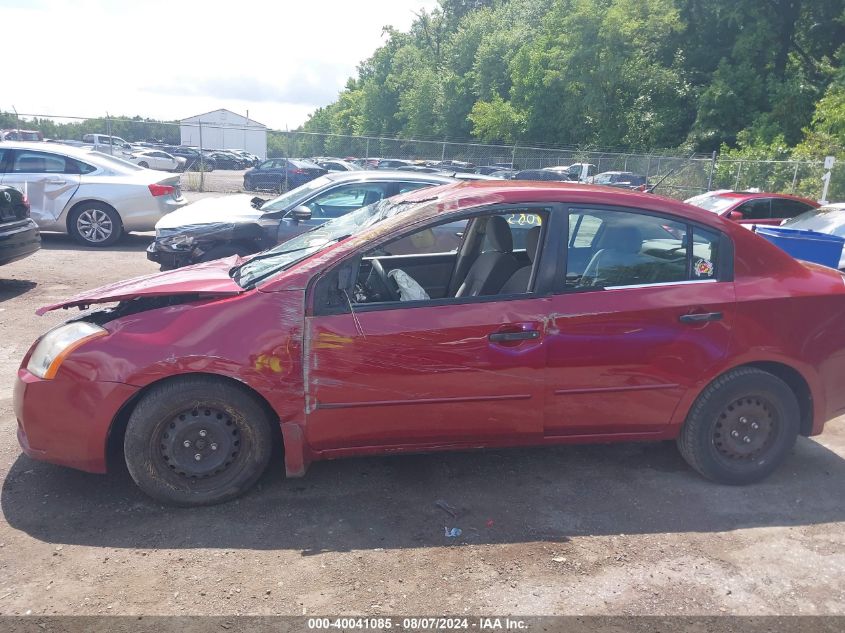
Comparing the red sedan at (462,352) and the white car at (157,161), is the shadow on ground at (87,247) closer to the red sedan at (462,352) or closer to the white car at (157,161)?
the red sedan at (462,352)

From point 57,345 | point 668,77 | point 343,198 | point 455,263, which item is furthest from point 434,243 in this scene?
point 668,77

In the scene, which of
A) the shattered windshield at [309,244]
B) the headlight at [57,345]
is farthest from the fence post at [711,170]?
the headlight at [57,345]

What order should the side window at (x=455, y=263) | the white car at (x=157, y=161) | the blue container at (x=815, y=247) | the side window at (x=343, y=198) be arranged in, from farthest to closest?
the white car at (x=157, y=161), the side window at (x=343, y=198), the blue container at (x=815, y=247), the side window at (x=455, y=263)

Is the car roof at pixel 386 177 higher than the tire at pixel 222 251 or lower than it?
higher

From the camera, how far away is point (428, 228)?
3.68m

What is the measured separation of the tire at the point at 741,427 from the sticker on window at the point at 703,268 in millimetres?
581

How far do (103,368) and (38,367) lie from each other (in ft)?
1.40

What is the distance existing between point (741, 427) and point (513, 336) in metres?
1.53

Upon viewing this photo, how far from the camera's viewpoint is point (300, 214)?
7863 mm

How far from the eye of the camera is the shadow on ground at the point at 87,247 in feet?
36.7

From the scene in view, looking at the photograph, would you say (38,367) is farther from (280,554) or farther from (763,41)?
(763,41)

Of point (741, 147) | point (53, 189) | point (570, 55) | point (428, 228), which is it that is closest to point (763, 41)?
point (741, 147)

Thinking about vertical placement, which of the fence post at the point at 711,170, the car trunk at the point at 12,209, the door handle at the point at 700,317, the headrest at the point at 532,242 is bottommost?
the car trunk at the point at 12,209

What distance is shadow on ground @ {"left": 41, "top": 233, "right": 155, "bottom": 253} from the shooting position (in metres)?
Result: 11.2
